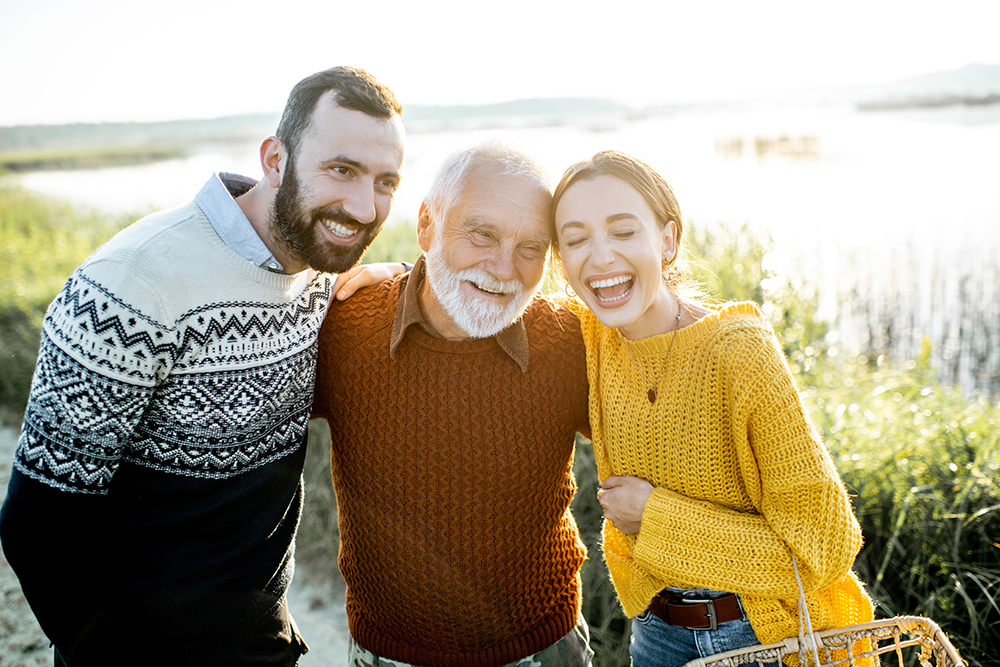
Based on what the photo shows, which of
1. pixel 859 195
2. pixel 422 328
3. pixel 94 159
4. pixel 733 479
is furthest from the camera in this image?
pixel 94 159

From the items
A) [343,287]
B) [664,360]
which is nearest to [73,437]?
[343,287]

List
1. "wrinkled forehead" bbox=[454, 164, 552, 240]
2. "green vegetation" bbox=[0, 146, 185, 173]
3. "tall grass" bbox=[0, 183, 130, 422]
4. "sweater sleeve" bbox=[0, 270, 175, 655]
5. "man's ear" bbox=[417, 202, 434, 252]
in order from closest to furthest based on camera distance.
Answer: "sweater sleeve" bbox=[0, 270, 175, 655], "wrinkled forehead" bbox=[454, 164, 552, 240], "man's ear" bbox=[417, 202, 434, 252], "tall grass" bbox=[0, 183, 130, 422], "green vegetation" bbox=[0, 146, 185, 173]

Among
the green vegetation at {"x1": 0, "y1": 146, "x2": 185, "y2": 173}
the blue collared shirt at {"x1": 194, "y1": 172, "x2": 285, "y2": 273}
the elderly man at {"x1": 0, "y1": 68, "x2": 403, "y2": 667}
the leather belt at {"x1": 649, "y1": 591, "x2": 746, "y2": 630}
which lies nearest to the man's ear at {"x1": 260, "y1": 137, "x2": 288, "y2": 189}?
the elderly man at {"x1": 0, "y1": 68, "x2": 403, "y2": 667}

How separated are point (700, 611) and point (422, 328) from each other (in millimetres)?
1160

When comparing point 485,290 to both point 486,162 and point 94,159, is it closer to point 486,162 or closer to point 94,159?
point 486,162

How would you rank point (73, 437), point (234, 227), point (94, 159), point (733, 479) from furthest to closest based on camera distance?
point (94, 159)
point (234, 227)
point (733, 479)
point (73, 437)

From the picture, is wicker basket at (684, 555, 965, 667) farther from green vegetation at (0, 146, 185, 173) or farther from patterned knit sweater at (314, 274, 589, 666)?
green vegetation at (0, 146, 185, 173)

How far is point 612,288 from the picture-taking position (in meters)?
1.87

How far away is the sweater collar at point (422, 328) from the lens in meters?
2.05

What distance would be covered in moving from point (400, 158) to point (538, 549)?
4.31 feet

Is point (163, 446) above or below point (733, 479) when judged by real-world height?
above

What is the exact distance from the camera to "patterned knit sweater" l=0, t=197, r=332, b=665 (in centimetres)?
162

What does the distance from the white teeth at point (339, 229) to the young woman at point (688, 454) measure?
0.63 meters

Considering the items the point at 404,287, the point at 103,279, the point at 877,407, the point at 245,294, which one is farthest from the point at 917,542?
the point at 103,279
